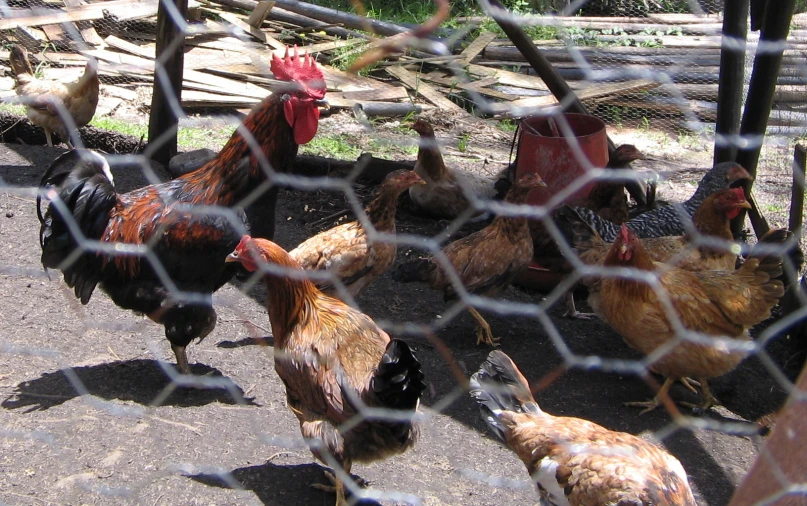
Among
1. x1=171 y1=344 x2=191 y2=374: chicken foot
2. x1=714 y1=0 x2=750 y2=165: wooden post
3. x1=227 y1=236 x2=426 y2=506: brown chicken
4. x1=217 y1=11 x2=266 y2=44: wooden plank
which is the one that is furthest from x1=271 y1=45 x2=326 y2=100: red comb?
x1=217 y1=11 x2=266 y2=44: wooden plank

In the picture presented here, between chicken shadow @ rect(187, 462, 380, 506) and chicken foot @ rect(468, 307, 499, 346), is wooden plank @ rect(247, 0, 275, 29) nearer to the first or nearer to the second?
chicken foot @ rect(468, 307, 499, 346)

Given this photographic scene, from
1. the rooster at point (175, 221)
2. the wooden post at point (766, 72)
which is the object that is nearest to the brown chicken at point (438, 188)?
the wooden post at point (766, 72)

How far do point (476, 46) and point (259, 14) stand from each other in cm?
179

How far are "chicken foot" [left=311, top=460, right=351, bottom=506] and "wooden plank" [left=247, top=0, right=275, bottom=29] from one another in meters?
5.03

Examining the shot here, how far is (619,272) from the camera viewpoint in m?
1.35

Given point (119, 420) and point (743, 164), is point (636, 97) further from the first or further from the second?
point (119, 420)

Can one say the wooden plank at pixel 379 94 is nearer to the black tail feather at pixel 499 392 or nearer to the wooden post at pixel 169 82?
the wooden post at pixel 169 82

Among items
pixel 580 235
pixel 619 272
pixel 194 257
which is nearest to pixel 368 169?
pixel 580 235

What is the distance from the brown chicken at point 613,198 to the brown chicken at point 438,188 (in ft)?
1.56

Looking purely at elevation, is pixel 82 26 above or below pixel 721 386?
above

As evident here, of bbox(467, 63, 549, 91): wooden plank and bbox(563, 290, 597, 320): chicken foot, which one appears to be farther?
bbox(467, 63, 549, 91): wooden plank

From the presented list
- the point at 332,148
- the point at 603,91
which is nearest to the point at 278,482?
the point at 332,148

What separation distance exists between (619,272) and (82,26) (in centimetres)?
590

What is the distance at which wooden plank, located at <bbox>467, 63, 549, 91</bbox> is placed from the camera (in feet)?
19.1
